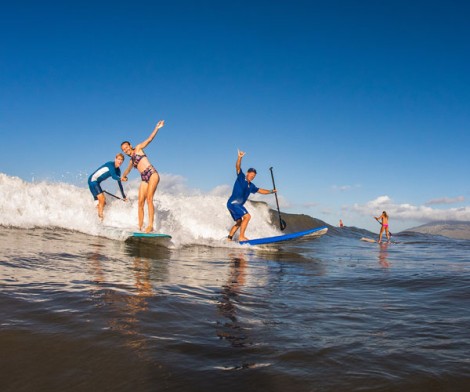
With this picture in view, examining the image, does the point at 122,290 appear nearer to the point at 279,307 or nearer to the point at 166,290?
the point at 166,290

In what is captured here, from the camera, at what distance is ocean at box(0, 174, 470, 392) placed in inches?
82.3

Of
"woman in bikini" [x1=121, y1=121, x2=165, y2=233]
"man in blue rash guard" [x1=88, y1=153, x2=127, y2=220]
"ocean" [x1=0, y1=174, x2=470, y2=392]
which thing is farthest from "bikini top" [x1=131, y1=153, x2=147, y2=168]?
"ocean" [x1=0, y1=174, x2=470, y2=392]

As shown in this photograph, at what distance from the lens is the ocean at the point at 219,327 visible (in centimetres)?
209

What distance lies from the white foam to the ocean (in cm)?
437

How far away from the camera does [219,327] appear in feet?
9.86

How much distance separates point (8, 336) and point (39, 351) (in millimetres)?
340

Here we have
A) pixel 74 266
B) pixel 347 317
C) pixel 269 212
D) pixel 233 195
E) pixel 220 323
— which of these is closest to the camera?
pixel 220 323

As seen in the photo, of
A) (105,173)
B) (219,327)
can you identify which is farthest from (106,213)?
(219,327)

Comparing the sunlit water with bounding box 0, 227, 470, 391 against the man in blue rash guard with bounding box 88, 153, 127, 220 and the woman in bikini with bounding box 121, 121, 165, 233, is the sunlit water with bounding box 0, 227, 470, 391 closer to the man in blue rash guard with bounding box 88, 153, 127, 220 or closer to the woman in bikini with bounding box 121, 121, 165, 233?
the woman in bikini with bounding box 121, 121, 165, 233

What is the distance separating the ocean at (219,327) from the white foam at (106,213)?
4.37 metres

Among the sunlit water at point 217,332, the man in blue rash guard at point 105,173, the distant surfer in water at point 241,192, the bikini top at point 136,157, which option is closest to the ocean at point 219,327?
the sunlit water at point 217,332

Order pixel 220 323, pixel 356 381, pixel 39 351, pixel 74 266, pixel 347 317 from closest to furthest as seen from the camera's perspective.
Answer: pixel 356 381
pixel 39 351
pixel 220 323
pixel 347 317
pixel 74 266

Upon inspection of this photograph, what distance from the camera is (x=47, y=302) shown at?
3.19 meters

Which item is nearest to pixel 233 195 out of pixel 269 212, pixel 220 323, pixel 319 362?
pixel 220 323
